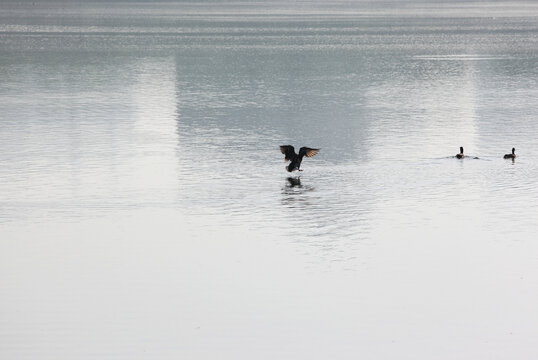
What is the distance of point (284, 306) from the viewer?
583 inches

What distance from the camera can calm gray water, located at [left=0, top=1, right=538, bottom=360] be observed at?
1379 centimetres

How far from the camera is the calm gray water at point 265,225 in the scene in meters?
13.8

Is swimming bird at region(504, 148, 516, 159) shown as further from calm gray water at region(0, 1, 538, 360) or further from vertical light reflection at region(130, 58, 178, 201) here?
vertical light reflection at region(130, 58, 178, 201)

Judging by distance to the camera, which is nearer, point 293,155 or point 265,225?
point 265,225

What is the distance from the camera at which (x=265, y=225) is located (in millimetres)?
19234

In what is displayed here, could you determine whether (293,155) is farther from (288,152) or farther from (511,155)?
(511,155)

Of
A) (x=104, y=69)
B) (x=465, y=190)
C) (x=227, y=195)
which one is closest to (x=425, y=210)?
(x=465, y=190)

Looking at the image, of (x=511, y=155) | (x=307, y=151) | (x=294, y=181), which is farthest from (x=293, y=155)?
(x=511, y=155)

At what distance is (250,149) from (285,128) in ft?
14.5

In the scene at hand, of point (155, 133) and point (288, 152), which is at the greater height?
point (155, 133)

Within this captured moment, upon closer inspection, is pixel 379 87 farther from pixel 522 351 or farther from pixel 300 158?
pixel 522 351

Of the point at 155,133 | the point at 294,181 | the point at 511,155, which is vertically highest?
the point at 155,133

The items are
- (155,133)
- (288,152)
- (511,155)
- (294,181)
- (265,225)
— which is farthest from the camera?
(155,133)

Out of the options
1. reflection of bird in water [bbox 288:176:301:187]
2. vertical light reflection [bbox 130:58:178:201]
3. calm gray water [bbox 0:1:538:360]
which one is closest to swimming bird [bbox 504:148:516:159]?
calm gray water [bbox 0:1:538:360]
